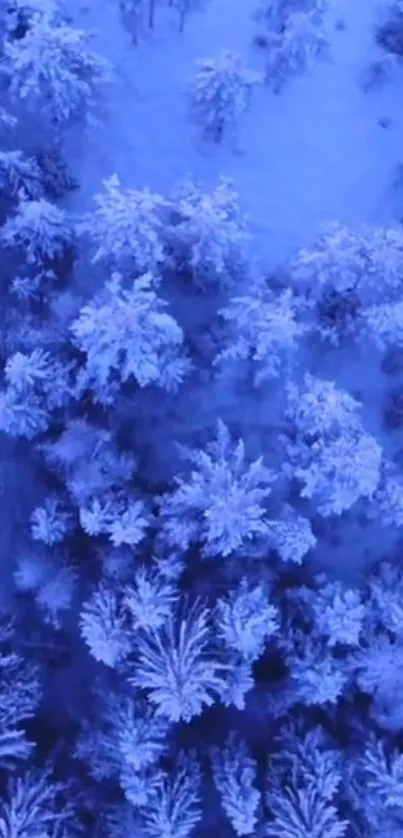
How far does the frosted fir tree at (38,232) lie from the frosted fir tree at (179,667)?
4945 mm

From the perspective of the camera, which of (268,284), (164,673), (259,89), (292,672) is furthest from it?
(259,89)

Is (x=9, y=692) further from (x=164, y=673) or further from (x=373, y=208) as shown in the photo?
(x=373, y=208)

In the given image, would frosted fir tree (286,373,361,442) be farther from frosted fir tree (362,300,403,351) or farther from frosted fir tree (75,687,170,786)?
frosted fir tree (75,687,170,786)

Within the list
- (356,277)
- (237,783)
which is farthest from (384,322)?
(237,783)

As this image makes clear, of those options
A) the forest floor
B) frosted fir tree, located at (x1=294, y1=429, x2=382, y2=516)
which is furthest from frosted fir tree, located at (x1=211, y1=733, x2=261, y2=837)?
frosted fir tree, located at (x1=294, y1=429, x2=382, y2=516)

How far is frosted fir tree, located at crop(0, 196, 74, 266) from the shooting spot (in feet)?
36.0

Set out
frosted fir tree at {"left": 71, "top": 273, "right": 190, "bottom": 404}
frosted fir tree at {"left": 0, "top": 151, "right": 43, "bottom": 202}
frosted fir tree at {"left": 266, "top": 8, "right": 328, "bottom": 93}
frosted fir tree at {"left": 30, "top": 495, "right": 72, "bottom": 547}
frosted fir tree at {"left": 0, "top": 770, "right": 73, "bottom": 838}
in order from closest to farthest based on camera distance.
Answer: frosted fir tree at {"left": 0, "top": 770, "right": 73, "bottom": 838} < frosted fir tree at {"left": 71, "top": 273, "right": 190, "bottom": 404} < frosted fir tree at {"left": 30, "top": 495, "right": 72, "bottom": 547} < frosted fir tree at {"left": 0, "top": 151, "right": 43, "bottom": 202} < frosted fir tree at {"left": 266, "top": 8, "right": 328, "bottom": 93}

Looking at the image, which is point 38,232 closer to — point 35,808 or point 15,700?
point 15,700

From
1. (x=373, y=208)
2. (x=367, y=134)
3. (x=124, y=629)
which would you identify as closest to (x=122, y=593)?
(x=124, y=629)

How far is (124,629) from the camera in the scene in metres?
10.2

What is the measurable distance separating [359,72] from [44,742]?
10667 mm

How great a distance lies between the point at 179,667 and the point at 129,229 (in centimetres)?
516

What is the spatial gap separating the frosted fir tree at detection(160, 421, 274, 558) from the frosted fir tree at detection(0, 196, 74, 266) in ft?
10.9

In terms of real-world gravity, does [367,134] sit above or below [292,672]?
above
